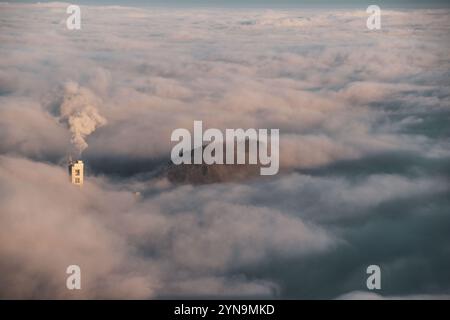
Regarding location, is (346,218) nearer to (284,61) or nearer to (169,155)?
(169,155)

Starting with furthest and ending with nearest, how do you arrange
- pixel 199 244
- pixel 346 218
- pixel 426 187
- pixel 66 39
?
pixel 66 39 → pixel 426 187 → pixel 346 218 → pixel 199 244

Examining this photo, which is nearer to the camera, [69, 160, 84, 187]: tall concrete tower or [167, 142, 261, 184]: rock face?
[69, 160, 84, 187]: tall concrete tower

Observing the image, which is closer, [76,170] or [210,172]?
[76,170]

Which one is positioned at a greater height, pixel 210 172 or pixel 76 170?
pixel 210 172

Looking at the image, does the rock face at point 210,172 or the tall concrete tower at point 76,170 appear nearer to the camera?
the tall concrete tower at point 76,170

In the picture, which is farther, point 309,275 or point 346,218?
point 346,218

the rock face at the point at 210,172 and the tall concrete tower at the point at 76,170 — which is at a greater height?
the rock face at the point at 210,172

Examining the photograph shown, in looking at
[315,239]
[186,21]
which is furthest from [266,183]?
[186,21]

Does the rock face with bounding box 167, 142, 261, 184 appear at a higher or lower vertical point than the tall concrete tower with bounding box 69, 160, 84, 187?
higher
